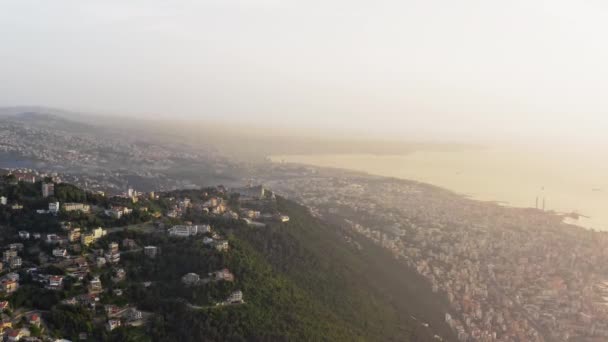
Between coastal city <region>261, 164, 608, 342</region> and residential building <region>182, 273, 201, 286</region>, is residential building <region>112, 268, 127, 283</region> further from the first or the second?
coastal city <region>261, 164, 608, 342</region>

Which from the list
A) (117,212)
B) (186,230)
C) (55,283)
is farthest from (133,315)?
A: (117,212)

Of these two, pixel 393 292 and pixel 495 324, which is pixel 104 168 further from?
pixel 495 324

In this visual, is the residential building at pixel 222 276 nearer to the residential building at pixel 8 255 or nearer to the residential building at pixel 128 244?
the residential building at pixel 128 244

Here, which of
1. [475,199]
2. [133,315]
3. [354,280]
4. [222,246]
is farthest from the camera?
[475,199]

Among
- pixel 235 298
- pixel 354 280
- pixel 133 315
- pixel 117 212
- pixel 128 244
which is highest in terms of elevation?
pixel 117 212

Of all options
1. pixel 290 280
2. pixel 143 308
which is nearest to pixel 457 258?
pixel 290 280

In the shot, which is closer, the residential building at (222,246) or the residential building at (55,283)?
the residential building at (55,283)

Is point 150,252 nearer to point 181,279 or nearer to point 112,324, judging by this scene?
point 181,279

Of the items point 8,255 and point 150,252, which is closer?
point 8,255

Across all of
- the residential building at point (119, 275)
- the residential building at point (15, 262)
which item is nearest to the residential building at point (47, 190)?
the residential building at point (15, 262)
